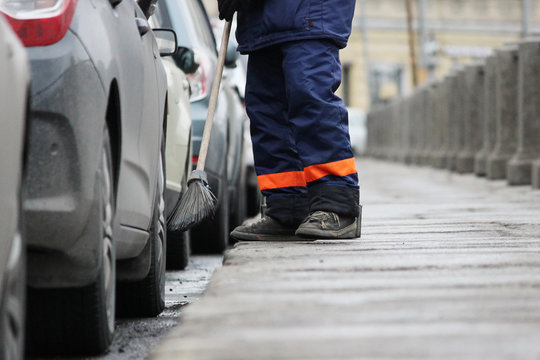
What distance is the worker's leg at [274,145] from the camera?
5.86 m

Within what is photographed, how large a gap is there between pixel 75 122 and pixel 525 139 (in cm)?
988

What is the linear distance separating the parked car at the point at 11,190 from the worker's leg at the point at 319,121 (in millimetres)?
2705

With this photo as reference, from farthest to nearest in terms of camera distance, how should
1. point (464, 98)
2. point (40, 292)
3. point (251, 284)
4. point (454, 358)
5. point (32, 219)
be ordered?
point (464, 98)
point (251, 284)
point (40, 292)
point (32, 219)
point (454, 358)

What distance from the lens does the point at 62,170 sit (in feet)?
11.5

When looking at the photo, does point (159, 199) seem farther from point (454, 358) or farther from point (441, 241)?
point (454, 358)

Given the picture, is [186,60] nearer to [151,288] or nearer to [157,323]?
[151,288]

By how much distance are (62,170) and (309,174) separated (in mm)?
2254

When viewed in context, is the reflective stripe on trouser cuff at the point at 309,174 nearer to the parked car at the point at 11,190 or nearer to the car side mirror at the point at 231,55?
the car side mirror at the point at 231,55

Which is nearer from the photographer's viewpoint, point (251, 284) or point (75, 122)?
point (75, 122)

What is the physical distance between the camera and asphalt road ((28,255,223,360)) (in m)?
4.24

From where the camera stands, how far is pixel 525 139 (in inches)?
510

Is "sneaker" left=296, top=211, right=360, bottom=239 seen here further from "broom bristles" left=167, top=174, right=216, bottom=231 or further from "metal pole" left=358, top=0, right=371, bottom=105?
"metal pole" left=358, top=0, right=371, bottom=105

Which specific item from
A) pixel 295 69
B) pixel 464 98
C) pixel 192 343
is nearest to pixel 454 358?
pixel 192 343

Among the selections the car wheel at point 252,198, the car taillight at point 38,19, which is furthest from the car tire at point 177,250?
the car wheel at point 252,198
